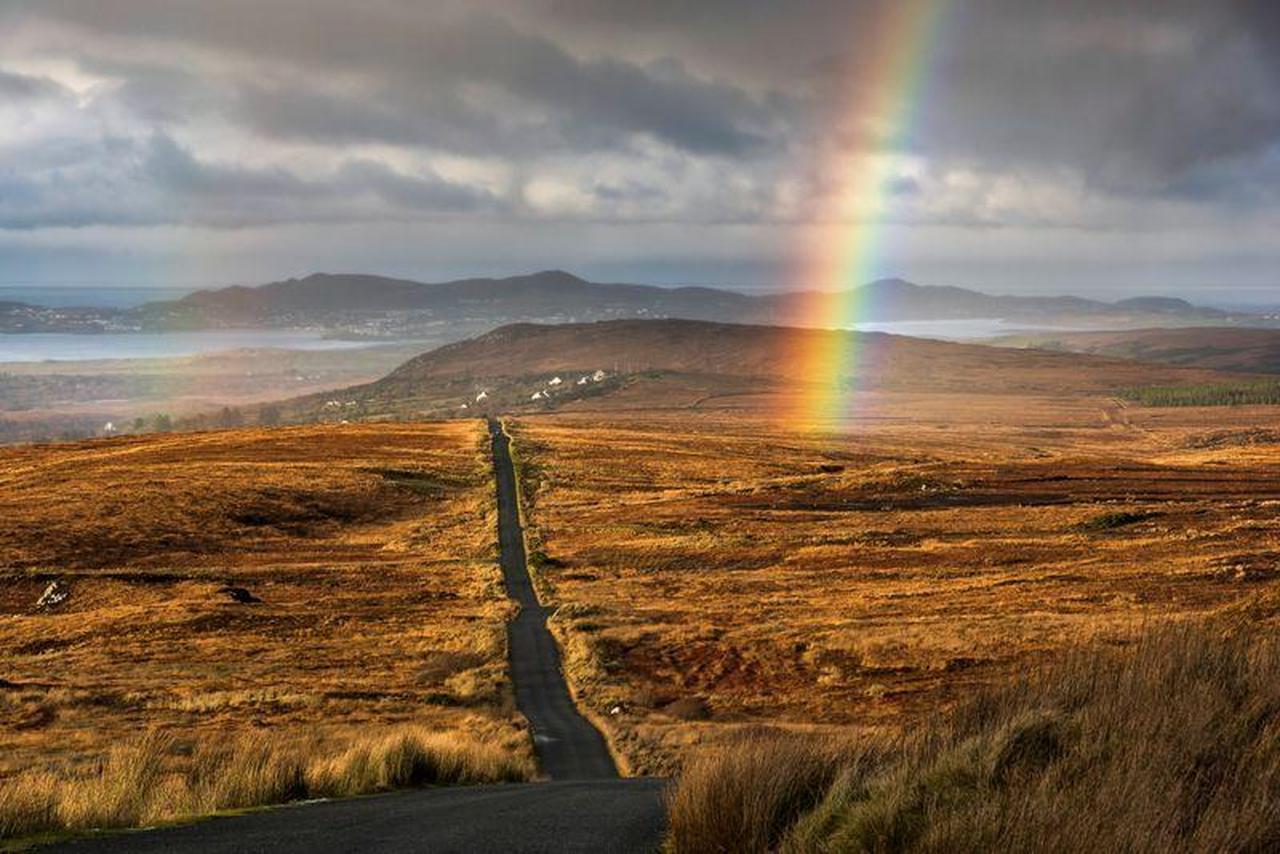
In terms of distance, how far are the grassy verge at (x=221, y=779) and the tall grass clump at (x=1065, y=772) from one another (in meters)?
7.44

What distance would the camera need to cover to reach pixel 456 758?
19.8 meters

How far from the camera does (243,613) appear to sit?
49.5 metres

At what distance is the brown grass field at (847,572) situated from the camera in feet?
112

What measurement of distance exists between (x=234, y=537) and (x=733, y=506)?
38.4 metres

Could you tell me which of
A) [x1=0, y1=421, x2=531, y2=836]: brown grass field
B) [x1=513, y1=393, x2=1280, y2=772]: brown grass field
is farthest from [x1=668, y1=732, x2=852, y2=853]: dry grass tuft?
[x1=0, y1=421, x2=531, y2=836]: brown grass field

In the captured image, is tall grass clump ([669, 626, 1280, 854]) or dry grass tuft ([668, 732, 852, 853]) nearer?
tall grass clump ([669, 626, 1280, 854])

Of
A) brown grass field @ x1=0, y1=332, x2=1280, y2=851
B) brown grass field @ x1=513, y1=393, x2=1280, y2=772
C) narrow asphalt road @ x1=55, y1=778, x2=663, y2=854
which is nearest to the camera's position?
narrow asphalt road @ x1=55, y1=778, x2=663, y2=854

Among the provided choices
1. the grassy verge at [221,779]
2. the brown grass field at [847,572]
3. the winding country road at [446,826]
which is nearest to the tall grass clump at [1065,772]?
the winding country road at [446,826]

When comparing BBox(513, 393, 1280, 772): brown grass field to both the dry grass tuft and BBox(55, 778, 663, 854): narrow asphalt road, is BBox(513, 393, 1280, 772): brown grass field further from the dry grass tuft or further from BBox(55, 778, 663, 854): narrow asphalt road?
BBox(55, 778, 663, 854): narrow asphalt road

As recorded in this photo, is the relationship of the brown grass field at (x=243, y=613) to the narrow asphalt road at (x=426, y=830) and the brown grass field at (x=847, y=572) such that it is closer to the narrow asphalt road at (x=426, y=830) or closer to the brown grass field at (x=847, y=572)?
the narrow asphalt road at (x=426, y=830)

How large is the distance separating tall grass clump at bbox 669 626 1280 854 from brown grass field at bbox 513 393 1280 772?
2009 millimetres

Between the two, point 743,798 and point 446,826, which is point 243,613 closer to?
point 446,826

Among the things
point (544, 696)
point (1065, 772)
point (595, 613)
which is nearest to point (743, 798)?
point (1065, 772)

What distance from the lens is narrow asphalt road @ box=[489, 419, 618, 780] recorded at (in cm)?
2711
